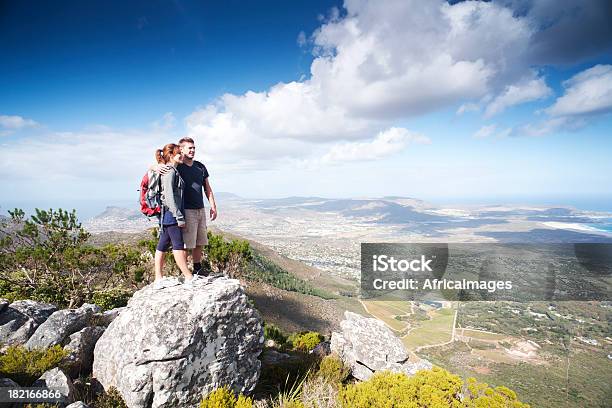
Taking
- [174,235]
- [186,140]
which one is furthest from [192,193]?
[186,140]

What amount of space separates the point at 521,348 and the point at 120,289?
99.8 ft

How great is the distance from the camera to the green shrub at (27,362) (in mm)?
4820

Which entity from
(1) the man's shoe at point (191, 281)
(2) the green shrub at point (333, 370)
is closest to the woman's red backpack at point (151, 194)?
(1) the man's shoe at point (191, 281)

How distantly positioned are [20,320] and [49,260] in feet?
25.1

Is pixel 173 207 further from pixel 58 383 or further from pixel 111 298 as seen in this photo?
pixel 111 298

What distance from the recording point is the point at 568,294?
1214 inches

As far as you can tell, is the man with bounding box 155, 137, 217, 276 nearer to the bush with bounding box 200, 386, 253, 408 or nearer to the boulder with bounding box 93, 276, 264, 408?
the boulder with bounding box 93, 276, 264, 408

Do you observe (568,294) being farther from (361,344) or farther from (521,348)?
(361,344)

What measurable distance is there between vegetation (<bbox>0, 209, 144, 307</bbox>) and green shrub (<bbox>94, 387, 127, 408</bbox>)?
9.38m

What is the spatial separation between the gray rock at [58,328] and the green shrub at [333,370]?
218 inches

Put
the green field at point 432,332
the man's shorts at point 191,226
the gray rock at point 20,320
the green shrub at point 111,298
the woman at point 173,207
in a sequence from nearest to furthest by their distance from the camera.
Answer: the woman at point 173,207, the man's shorts at point 191,226, the gray rock at point 20,320, the green shrub at point 111,298, the green field at point 432,332

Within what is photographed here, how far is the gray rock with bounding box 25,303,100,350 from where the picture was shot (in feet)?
19.2

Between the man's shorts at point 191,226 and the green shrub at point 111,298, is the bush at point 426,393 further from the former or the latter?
the green shrub at point 111,298

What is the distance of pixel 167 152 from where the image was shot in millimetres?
5379
